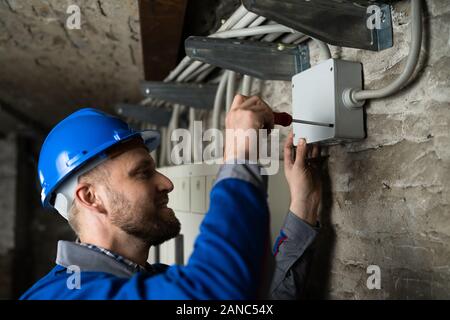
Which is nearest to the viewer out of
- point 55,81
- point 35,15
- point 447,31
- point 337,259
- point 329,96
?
point 447,31

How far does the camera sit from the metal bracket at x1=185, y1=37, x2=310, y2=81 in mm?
963

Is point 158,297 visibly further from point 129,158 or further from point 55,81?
point 55,81

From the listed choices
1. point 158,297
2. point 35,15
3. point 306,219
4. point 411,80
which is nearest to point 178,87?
point 35,15

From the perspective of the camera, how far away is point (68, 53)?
5.08ft

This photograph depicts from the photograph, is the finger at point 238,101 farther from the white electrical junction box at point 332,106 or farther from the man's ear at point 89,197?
the man's ear at point 89,197

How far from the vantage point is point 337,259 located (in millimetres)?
963

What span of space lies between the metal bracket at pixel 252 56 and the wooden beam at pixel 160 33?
16cm

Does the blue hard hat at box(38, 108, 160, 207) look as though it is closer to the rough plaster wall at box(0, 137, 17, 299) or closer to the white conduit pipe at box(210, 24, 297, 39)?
the white conduit pipe at box(210, 24, 297, 39)

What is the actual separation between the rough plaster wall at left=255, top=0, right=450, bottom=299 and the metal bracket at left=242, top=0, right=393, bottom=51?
30 mm

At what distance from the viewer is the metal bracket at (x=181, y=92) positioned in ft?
4.87

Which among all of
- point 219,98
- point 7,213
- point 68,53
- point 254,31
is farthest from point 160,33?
point 7,213

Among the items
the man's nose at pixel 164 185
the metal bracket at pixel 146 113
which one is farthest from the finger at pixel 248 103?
the metal bracket at pixel 146 113

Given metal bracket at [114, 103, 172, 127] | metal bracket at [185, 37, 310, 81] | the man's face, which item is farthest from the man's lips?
metal bracket at [114, 103, 172, 127]
